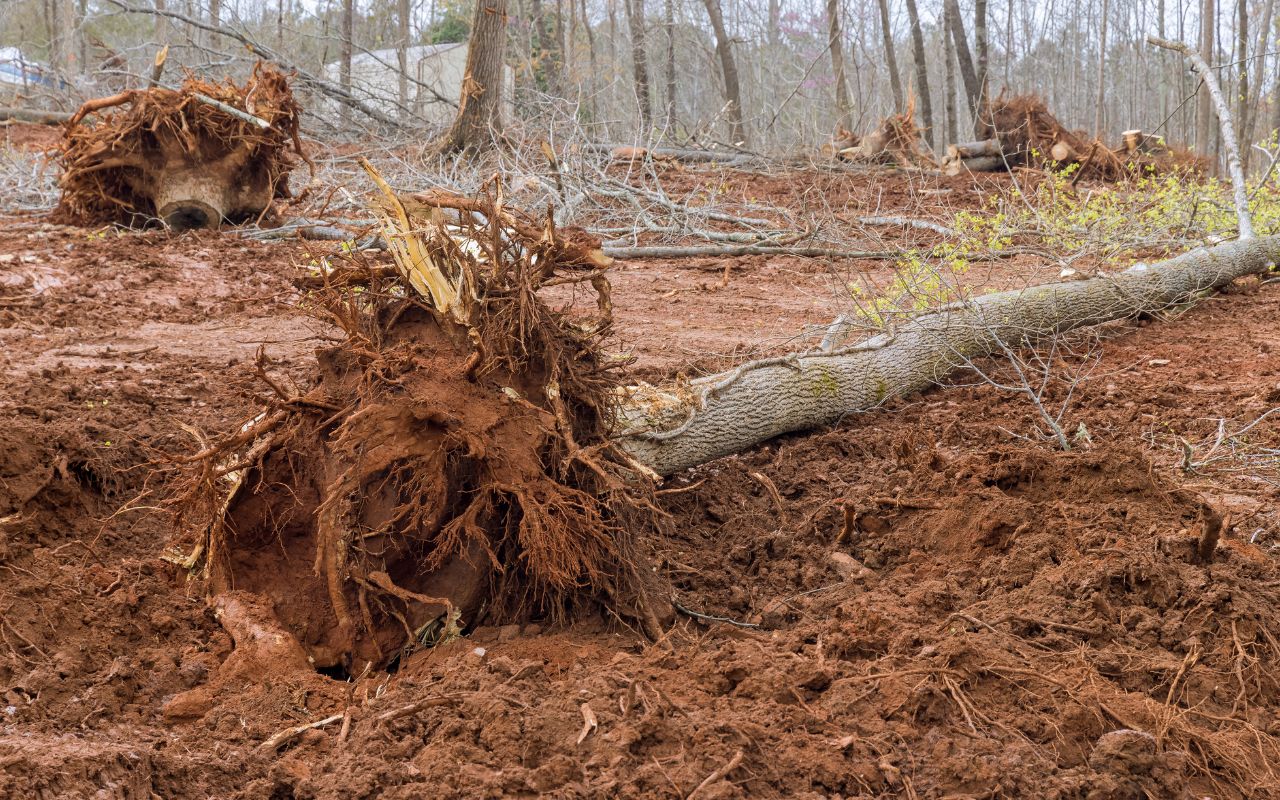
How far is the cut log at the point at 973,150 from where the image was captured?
14172 millimetres

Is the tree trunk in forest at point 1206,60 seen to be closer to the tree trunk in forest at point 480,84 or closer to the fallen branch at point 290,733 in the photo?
the tree trunk in forest at point 480,84

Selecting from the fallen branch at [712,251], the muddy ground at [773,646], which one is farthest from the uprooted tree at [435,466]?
the fallen branch at [712,251]

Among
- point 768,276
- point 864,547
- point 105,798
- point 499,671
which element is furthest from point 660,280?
point 105,798

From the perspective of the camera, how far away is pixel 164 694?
2.70 meters

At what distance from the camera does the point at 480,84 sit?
11.1 metres

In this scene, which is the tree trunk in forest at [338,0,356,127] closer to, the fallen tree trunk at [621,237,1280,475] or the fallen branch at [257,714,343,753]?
the fallen tree trunk at [621,237,1280,475]

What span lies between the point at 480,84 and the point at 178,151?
11.5ft

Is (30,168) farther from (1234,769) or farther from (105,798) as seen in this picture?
(1234,769)

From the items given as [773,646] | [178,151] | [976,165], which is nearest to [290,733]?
[773,646]

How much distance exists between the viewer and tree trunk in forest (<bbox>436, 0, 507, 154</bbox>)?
36.3ft

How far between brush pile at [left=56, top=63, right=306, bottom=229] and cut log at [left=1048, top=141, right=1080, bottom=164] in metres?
10.0

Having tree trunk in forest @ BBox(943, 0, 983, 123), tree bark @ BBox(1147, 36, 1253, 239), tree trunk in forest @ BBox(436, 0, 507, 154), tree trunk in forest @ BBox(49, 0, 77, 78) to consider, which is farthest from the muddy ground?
tree trunk in forest @ BBox(49, 0, 77, 78)

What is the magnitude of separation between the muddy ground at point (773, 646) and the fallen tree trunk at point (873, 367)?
0.54 feet

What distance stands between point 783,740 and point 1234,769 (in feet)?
3.32
